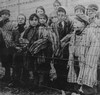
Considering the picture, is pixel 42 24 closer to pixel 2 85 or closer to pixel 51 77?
pixel 51 77

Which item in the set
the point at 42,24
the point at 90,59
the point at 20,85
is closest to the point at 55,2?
the point at 42,24

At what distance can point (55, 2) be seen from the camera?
4781 millimetres

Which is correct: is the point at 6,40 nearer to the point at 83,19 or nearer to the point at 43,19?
the point at 43,19

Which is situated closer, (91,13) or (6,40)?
(91,13)

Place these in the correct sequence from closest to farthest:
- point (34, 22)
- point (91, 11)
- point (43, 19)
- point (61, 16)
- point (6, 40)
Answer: point (91, 11) → point (61, 16) → point (43, 19) → point (34, 22) → point (6, 40)

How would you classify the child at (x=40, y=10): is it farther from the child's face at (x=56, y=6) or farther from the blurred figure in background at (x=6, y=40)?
the blurred figure in background at (x=6, y=40)

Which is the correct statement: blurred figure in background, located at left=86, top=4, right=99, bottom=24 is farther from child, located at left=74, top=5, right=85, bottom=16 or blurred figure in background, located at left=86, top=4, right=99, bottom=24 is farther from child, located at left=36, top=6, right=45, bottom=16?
child, located at left=36, top=6, right=45, bottom=16

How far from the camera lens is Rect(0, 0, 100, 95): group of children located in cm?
446

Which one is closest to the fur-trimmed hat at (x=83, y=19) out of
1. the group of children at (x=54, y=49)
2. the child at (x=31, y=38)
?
the group of children at (x=54, y=49)

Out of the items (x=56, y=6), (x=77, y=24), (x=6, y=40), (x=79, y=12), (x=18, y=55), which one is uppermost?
(x=56, y=6)

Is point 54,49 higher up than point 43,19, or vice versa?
point 43,19

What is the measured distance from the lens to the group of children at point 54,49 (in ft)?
14.6

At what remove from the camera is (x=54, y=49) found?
4.90 m

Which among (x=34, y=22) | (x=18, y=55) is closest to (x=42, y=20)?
(x=34, y=22)
